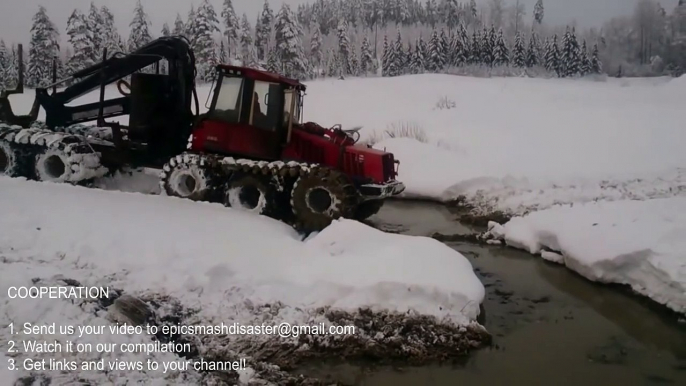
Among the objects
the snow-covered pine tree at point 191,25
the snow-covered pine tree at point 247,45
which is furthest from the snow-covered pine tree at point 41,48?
the snow-covered pine tree at point 247,45

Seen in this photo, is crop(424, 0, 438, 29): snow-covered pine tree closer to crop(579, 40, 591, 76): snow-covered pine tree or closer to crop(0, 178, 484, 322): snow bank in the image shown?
crop(579, 40, 591, 76): snow-covered pine tree

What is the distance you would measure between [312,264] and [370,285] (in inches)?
26.6

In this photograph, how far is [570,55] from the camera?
12781 millimetres

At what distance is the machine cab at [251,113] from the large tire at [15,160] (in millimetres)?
2624

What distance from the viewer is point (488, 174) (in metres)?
10.2

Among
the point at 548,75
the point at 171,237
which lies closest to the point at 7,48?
the point at 171,237

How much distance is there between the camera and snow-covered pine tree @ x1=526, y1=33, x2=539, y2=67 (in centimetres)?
1367

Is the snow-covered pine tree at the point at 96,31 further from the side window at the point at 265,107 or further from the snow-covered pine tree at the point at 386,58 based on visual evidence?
the snow-covered pine tree at the point at 386,58

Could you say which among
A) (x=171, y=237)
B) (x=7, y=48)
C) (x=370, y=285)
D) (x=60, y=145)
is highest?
(x=7, y=48)

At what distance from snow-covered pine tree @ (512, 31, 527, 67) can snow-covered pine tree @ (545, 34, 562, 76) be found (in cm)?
74

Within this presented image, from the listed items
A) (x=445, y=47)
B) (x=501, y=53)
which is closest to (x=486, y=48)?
(x=501, y=53)

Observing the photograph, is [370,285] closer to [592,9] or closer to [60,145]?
[60,145]

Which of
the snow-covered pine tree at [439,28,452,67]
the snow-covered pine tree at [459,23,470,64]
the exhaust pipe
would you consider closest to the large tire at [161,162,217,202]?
the exhaust pipe

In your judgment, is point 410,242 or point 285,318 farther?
point 410,242
